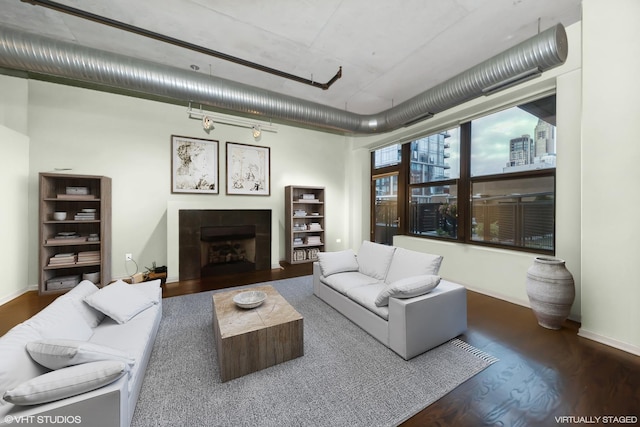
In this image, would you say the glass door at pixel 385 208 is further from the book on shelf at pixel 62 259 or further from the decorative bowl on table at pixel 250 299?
the book on shelf at pixel 62 259

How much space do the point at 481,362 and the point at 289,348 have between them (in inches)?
63.1

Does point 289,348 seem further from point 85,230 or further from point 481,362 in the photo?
point 85,230

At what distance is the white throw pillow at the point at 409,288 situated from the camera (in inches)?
80.4

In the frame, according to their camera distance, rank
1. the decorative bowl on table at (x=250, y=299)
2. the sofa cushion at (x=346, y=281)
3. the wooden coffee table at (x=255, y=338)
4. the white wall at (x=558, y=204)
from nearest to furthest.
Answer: the wooden coffee table at (x=255, y=338), the decorative bowl on table at (x=250, y=299), the white wall at (x=558, y=204), the sofa cushion at (x=346, y=281)

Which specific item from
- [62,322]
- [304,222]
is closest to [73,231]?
[62,322]

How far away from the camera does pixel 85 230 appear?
376 centimetres

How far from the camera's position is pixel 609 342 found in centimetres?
218

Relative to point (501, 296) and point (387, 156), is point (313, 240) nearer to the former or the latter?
point (387, 156)

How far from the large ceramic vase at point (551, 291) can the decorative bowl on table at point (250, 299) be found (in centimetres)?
282

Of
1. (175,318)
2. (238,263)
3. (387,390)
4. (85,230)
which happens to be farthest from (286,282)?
(85,230)

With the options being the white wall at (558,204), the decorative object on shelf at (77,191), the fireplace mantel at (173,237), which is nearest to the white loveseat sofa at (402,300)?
the white wall at (558,204)

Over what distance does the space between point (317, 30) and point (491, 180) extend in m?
3.15

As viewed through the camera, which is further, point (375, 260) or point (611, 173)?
point (375, 260)

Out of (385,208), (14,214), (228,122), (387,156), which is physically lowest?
(14,214)
